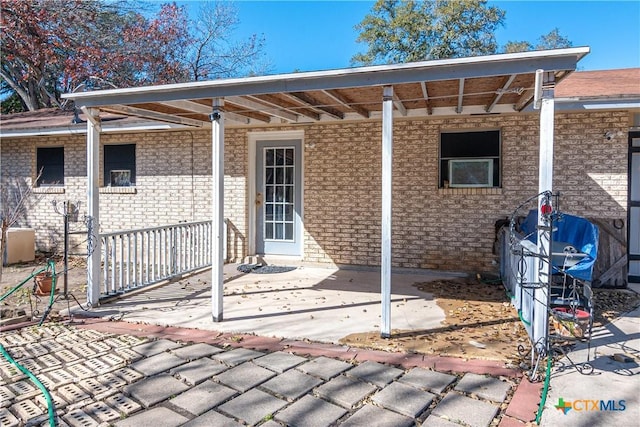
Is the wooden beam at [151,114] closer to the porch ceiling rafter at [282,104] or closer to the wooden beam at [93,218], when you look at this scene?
the wooden beam at [93,218]

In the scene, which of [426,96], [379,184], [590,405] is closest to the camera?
[590,405]

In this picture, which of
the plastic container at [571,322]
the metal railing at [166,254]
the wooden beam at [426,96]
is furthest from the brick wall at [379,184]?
the plastic container at [571,322]

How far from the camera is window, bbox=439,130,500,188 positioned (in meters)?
6.93

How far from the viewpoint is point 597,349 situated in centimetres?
389

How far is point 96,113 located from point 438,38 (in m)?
18.1

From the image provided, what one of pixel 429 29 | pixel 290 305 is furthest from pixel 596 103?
pixel 429 29

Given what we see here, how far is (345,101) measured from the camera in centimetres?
576

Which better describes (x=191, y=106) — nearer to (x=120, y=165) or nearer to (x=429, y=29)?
(x=120, y=165)

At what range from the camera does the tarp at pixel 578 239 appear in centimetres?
390

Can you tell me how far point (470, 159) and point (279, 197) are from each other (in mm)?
3426

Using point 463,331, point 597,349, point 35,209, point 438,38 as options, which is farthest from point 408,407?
point 438,38

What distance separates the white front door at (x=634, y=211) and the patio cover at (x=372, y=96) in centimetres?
194

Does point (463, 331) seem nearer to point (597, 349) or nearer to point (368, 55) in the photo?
point (597, 349)

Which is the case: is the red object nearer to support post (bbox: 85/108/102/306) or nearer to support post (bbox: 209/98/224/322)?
support post (bbox: 209/98/224/322)
